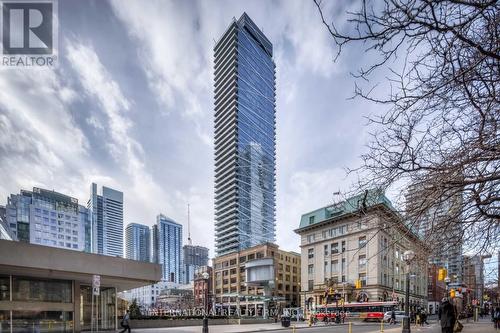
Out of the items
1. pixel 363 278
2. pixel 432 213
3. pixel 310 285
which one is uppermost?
pixel 432 213

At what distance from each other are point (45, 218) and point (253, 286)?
Result: 9136cm

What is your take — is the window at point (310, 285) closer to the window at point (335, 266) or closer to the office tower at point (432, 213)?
the window at point (335, 266)

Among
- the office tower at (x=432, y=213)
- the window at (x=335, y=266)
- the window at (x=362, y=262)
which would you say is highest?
the office tower at (x=432, y=213)

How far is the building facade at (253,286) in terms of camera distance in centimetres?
10650

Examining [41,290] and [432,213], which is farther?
[41,290]

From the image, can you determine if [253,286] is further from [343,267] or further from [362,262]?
[362,262]

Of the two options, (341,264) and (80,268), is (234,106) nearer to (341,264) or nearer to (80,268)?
(341,264)

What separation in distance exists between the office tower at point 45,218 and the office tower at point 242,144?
66665 millimetres

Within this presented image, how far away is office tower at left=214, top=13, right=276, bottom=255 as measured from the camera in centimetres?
16938

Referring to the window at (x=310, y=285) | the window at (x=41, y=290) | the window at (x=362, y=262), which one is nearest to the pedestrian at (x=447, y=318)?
the window at (x=41, y=290)

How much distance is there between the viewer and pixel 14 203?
138 metres

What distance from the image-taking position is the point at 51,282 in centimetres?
2191

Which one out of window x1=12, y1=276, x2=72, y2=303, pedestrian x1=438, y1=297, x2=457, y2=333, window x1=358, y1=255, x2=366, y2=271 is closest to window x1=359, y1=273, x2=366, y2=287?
window x1=358, y1=255, x2=366, y2=271

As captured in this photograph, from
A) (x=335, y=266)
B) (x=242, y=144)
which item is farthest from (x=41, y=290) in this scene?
(x=242, y=144)
